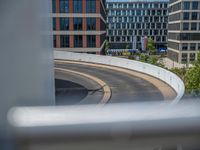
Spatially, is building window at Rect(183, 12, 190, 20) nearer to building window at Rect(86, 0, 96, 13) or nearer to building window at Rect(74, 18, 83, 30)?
building window at Rect(86, 0, 96, 13)

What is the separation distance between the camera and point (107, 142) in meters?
0.88

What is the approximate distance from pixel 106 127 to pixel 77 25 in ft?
158

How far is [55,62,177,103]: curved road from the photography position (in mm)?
18672

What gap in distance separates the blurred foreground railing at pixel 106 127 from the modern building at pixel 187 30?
6883cm

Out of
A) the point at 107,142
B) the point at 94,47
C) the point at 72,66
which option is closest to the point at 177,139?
the point at 107,142

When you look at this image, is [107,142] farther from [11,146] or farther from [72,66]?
[72,66]

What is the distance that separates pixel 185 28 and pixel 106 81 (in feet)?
160

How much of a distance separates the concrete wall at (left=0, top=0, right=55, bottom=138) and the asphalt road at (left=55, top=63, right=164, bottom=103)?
46.5ft

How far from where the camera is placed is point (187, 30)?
2672 inches

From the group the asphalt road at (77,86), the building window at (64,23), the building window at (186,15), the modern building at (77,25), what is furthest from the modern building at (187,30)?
the asphalt road at (77,86)

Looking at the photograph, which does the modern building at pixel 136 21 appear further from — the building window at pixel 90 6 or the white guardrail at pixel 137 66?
the white guardrail at pixel 137 66

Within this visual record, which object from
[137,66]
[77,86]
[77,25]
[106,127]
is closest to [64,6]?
[77,25]

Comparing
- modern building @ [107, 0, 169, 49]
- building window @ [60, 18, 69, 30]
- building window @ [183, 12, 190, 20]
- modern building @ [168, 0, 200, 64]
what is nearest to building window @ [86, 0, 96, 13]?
building window @ [60, 18, 69, 30]

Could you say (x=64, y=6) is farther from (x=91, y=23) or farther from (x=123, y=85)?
(x=123, y=85)
